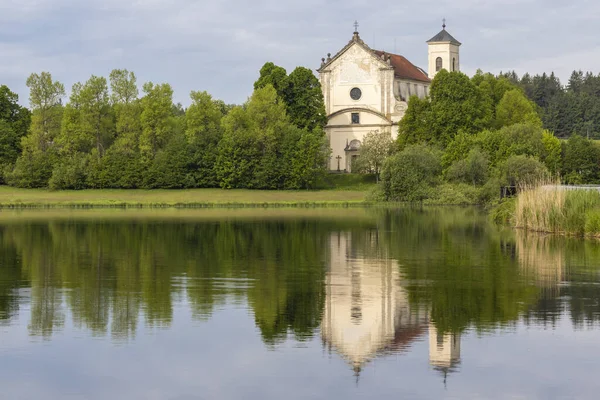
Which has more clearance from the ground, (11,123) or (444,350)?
(11,123)

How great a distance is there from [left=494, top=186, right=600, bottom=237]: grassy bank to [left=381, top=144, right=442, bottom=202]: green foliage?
→ 35.6m

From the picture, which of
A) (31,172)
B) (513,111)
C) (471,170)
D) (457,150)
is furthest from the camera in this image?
(513,111)

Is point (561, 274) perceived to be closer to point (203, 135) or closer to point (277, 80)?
point (203, 135)

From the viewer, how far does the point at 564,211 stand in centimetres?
3962

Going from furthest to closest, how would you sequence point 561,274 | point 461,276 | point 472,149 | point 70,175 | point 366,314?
point 70,175 → point 472,149 → point 561,274 → point 461,276 → point 366,314

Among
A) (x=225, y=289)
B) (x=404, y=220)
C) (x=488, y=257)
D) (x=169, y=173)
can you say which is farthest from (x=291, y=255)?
(x=169, y=173)

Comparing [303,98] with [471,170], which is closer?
[471,170]

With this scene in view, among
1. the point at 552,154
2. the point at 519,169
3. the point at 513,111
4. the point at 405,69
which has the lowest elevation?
the point at 519,169

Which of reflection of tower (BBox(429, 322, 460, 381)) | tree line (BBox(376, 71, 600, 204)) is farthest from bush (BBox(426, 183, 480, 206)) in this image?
reflection of tower (BBox(429, 322, 460, 381))

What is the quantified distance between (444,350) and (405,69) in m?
95.4

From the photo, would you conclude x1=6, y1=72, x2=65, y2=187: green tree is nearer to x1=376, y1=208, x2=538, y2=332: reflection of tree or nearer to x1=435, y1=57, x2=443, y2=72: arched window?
x1=435, y1=57, x2=443, y2=72: arched window

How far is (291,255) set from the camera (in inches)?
1220

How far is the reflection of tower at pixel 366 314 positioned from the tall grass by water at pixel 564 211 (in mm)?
12897

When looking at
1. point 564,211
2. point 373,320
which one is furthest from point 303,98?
point 373,320
